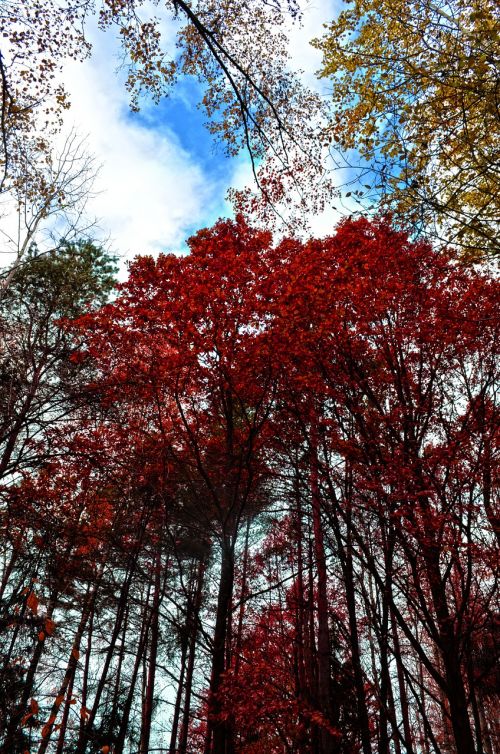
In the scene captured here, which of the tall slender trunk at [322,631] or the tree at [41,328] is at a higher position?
the tree at [41,328]

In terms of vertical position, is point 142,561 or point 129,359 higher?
point 129,359

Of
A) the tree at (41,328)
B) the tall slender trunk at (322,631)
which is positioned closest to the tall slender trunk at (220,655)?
the tall slender trunk at (322,631)

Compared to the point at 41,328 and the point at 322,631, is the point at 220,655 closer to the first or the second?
the point at 322,631

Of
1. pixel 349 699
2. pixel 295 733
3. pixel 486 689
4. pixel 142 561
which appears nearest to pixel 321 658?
pixel 295 733

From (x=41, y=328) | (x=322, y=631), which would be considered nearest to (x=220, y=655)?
(x=322, y=631)

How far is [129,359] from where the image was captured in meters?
8.86

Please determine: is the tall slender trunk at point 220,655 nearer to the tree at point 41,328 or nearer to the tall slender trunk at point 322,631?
the tall slender trunk at point 322,631

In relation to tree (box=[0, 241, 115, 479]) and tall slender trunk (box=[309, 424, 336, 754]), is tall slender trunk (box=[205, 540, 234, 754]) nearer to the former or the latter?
tall slender trunk (box=[309, 424, 336, 754])

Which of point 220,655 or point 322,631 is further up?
point 322,631

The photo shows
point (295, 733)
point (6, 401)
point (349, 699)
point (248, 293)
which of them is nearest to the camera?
point (248, 293)

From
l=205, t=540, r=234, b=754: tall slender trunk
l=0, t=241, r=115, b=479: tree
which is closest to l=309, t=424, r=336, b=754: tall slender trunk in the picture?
l=205, t=540, r=234, b=754: tall slender trunk

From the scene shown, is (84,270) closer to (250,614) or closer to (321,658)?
(321,658)

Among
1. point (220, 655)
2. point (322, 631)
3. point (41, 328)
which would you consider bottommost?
point (220, 655)

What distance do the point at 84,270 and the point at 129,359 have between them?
350 cm
